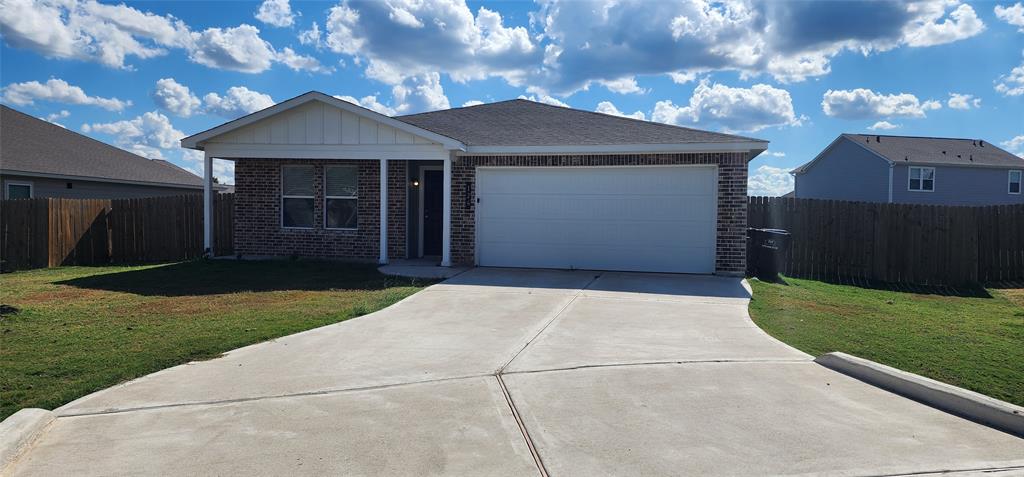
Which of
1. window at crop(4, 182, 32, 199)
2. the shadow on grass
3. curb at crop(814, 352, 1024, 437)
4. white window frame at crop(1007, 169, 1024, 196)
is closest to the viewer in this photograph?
curb at crop(814, 352, 1024, 437)

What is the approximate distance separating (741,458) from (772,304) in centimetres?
632

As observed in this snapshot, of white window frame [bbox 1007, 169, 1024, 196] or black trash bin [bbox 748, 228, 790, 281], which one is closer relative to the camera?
black trash bin [bbox 748, 228, 790, 281]

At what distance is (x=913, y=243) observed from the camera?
13.6m

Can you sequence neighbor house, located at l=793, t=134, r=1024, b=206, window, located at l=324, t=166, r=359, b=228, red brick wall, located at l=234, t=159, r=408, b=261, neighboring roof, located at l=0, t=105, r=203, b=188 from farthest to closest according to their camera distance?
1. neighbor house, located at l=793, t=134, r=1024, b=206
2. neighboring roof, located at l=0, t=105, r=203, b=188
3. window, located at l=324, t=166, r=359, b=228
4. red brick wall, located at l=234, t=159, r=408, b=261

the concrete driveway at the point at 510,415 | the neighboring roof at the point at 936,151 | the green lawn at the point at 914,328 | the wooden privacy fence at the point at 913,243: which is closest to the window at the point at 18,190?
the concrete driveway at the point at 510,415

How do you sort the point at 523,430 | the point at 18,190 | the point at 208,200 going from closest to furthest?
the point at 523,430 → the point at 208,200 → the point at 18,190

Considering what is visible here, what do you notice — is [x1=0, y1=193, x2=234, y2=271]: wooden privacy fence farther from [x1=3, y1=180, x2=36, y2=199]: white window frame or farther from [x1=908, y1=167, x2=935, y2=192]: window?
[x1=908, y1=167, x2=935, y2=192]: window

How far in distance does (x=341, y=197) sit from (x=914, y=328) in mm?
11065

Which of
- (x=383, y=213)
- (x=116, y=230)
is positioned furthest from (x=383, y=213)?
(x=116, y=230)

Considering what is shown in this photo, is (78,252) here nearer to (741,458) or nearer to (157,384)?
(157,384)

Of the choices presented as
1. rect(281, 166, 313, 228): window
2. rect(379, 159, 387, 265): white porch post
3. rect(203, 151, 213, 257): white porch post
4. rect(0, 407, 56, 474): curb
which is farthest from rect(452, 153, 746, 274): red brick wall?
rect(0, 407, 56, 474): curb

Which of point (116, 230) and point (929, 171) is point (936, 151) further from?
point (116, 230)

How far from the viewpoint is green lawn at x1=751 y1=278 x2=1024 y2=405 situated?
18.5ft

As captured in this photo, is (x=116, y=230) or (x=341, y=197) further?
(x=116, y=230)
